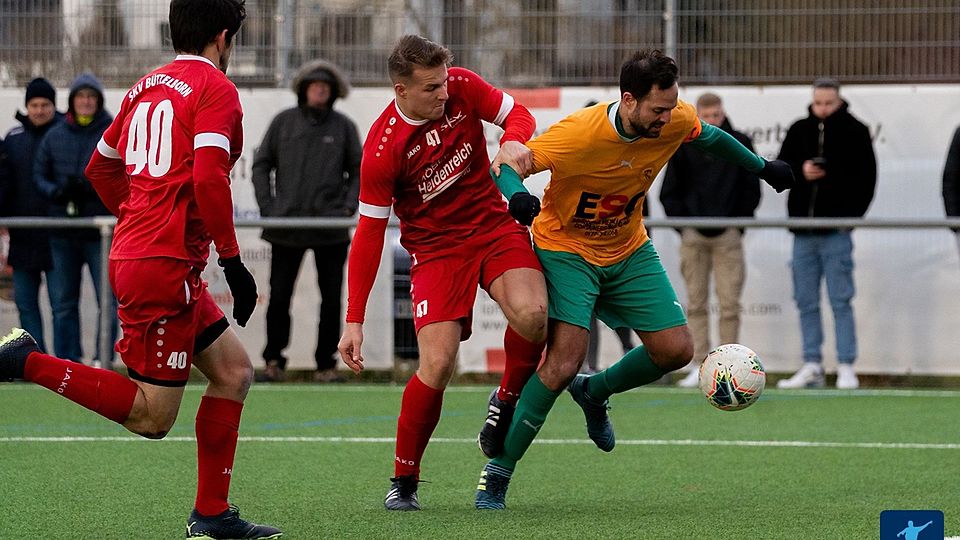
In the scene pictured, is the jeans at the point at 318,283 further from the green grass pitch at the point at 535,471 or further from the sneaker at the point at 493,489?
the sneaker at the point at 493,489

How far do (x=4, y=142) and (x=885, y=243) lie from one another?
695cm

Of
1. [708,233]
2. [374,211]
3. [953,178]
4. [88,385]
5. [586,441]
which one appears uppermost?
[374,211]

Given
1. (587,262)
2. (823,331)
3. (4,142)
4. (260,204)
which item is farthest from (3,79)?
(587,262)

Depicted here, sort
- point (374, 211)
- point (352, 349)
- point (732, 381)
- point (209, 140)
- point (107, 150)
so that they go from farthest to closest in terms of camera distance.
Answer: point (732, 381), point (374, 211), point (352, 349), point (107, 150), point (209, 140)

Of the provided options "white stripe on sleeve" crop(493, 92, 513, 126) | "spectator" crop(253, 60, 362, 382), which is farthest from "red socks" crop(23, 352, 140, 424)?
"spectator" crop(253, 60, 362, 382)

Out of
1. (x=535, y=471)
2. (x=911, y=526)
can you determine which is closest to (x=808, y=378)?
(x=535, y=471)

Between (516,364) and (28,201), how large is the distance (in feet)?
21.5

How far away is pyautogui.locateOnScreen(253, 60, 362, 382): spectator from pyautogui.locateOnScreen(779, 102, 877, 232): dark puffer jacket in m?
3.39

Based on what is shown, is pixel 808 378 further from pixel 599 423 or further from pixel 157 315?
pixel 157 315

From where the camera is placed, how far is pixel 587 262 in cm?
682

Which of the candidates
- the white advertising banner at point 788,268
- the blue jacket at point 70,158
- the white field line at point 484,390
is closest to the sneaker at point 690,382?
the white field line at point 484,390

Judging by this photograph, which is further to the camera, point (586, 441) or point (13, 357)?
point (586, 441)

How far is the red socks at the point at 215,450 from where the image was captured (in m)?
5.59

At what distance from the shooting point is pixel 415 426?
6473 mm
